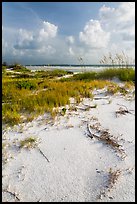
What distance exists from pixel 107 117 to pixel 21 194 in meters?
2.51

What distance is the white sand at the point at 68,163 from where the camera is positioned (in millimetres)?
2656

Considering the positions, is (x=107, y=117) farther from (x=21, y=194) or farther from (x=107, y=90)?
(x=21, y=194)

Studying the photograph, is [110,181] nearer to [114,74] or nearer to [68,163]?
[68,163]

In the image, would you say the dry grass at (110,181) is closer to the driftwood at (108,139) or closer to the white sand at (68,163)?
the white sand at (68,163)

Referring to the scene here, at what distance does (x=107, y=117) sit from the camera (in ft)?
15.5

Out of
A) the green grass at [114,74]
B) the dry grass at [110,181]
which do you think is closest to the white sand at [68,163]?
the dry grass at [110,181]

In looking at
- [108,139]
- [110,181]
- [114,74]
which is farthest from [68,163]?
[114,74]

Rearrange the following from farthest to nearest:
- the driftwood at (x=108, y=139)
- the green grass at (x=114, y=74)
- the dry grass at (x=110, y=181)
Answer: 1. the green grass at (x=114, y=74)
2. the driftwood at (x=108, y=139)
3. the dry grass at (x=110, y=181)

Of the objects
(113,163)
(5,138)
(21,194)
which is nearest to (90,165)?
(113,163)

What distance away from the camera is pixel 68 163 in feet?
10.5

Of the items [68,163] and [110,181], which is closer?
[110,181]

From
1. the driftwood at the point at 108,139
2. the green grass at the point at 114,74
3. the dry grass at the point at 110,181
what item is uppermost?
the green grass at the point at 114,74

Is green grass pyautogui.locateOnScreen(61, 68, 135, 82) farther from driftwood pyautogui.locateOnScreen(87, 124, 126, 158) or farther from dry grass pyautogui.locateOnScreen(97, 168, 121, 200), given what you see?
dry grass pyautogui.locateOnScreen(97, 168, 121, 200)

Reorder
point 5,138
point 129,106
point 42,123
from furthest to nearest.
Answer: point 129,106, point 42,123, point 5,138
